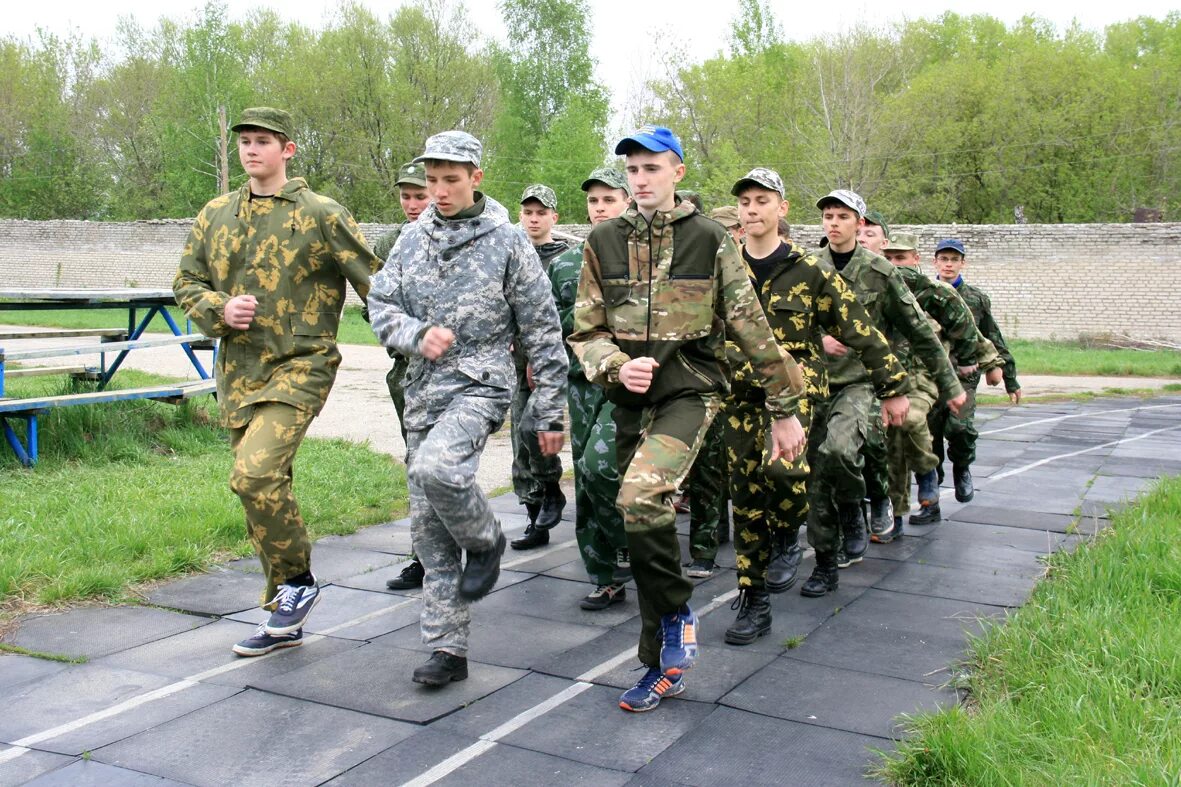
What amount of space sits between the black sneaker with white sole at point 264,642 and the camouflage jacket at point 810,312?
7.97ft

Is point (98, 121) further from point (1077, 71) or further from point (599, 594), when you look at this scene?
point (599, 594)

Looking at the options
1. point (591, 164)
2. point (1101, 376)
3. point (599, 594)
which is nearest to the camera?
point (599, 594)

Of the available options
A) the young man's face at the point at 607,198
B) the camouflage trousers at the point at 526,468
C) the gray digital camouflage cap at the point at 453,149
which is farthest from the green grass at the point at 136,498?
the gray digital camouflage cap at the point at 453,149

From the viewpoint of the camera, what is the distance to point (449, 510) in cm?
452

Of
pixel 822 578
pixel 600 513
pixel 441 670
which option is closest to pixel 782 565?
pixel 822 578

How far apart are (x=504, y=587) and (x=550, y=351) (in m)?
1.88

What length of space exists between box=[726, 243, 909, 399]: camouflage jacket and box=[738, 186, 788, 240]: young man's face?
18 cm

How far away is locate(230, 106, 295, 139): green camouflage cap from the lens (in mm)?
5191

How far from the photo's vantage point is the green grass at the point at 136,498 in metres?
6.12

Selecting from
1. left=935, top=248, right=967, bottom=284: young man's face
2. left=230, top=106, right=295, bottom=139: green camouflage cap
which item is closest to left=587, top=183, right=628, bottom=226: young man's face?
left=230, top=106, right=295, bottom=139: green camouflage cap

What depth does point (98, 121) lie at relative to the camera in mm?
61156

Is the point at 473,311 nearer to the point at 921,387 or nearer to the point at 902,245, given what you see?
the point at 921,387

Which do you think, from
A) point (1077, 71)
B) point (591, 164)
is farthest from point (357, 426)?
point (1077, 71)

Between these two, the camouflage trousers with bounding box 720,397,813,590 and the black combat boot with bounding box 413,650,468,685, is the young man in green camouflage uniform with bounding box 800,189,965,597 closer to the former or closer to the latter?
the camouflage trousers with bounding box 720,397,813,590
